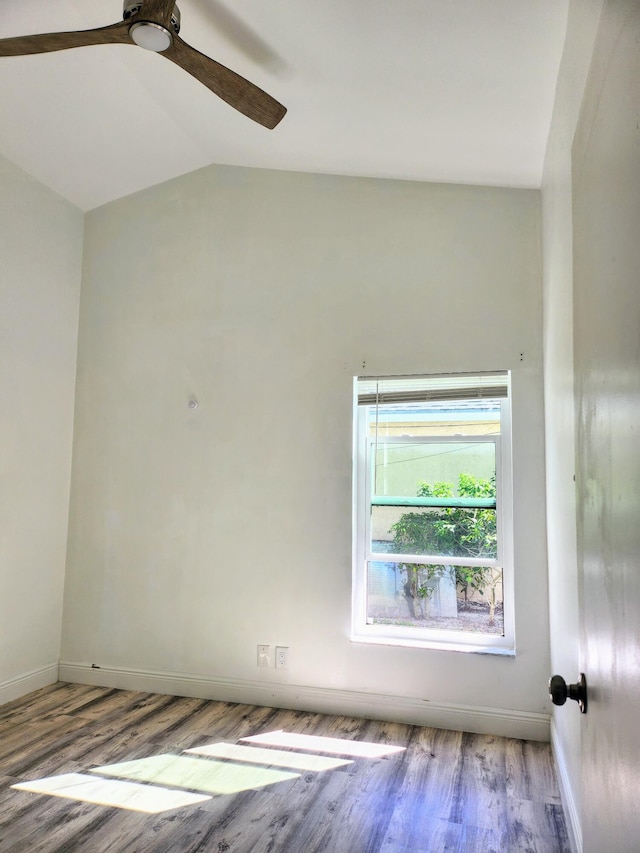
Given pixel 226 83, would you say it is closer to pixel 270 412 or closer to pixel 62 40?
pixel 62 40

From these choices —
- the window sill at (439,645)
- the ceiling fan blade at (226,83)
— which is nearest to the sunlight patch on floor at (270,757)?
the window sill at (439,645)

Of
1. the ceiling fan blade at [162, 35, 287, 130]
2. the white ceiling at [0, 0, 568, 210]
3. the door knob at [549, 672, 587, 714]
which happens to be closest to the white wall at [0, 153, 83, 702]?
the white ceiling at [0, 0, 568, 210]

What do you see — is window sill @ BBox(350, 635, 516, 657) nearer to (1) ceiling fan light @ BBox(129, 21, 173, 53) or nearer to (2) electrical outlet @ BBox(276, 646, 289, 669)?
(2) electrical outlet @ BBox(276, 646, 289, 669)

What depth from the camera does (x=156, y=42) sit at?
6.63ft

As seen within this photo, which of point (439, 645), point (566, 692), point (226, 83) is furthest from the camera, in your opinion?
point (439, 645)

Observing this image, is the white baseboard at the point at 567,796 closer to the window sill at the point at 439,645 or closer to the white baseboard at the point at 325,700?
the white baseboard at the point at 325,700

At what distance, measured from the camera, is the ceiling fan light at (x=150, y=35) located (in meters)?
1.94

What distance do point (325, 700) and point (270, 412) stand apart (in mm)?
1596

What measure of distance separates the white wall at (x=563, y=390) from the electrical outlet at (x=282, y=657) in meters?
1.37

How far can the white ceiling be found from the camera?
7.13 ft

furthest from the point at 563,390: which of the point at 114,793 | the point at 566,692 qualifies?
the point at 114,793

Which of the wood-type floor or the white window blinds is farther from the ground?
the white window blinds

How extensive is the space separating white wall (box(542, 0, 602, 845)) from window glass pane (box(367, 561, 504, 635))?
35 cm

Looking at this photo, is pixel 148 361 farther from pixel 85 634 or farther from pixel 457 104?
pixel 457 104
